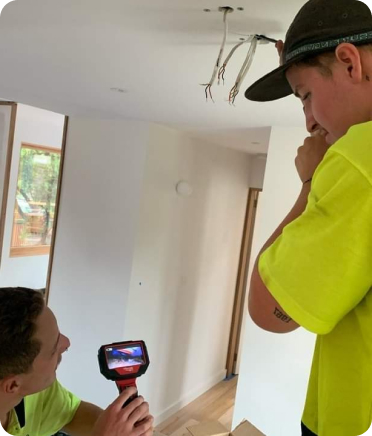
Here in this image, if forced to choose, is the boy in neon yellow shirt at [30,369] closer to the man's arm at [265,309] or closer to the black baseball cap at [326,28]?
the man's arm at [265,309]

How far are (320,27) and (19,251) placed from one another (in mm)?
4494

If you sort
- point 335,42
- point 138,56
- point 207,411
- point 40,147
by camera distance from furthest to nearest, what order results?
point 40,147 < point 207,411 < point 138,56 < point 335,42

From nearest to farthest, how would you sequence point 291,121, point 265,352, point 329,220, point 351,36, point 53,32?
1. point 329,220
2. point 351,36
3. point 53,32
4. point 291,121
5. point 265,352

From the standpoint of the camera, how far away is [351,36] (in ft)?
1.96

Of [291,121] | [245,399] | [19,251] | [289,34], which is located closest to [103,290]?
[245,399]

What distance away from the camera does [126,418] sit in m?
0.91

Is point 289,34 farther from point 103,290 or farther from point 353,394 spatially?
point 103,290

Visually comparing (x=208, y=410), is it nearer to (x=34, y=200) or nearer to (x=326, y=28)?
(x=34, y=200)

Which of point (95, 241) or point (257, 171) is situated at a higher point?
point (257, 171)

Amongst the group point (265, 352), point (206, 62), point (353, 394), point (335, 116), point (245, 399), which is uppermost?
point (206, 62)

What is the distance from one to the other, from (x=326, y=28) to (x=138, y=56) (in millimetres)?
965

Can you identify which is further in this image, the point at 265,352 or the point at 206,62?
the point at 265,352

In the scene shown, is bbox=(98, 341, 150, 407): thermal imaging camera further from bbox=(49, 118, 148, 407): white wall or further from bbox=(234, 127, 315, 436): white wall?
bbox=(49, 118, 148, 407): white wall

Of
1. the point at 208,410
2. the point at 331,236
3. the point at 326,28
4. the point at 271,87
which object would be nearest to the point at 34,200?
the point at 208,410
